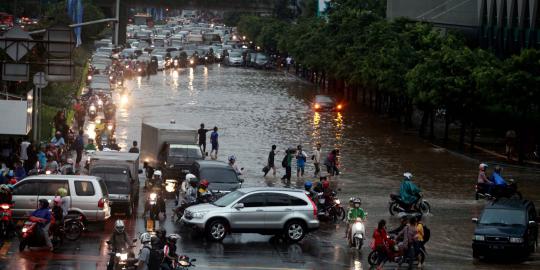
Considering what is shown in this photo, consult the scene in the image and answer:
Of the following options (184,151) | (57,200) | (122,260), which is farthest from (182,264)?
(184,151)

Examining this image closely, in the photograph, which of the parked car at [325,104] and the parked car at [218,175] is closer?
the parked car at [218,175]

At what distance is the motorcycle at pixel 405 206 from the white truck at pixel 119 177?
305 inches

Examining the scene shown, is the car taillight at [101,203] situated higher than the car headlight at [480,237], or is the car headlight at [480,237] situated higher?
the car taillight at [101,203]

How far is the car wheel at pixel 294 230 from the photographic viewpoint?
32.7 metres

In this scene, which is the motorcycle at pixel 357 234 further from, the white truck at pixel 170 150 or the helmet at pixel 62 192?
the white truck at pixel 170 150

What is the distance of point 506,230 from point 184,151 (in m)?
16.8

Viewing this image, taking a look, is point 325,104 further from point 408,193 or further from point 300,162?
point 408,193

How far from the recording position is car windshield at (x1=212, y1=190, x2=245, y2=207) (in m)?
32.9

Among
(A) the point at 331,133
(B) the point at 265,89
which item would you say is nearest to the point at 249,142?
(A) the point at 331,133

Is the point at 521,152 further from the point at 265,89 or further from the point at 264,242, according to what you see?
the point at 265,89

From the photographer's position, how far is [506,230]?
31.0 m

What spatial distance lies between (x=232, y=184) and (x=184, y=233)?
6.02m

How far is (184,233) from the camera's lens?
1321 inches

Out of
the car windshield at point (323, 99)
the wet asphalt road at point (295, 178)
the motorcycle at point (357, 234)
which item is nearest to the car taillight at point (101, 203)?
the wet asphalt road at point (295, 178)
